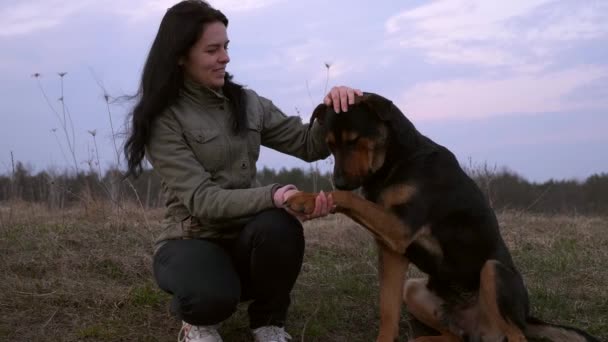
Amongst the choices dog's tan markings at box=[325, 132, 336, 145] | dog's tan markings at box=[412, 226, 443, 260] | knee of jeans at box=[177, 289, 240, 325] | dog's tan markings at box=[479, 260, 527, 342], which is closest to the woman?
knee of jeans at box=[177, 289, 240, 325]

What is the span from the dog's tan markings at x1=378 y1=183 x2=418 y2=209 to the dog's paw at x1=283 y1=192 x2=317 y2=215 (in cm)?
53

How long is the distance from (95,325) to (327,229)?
11.9 ft

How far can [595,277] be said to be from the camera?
235 inches

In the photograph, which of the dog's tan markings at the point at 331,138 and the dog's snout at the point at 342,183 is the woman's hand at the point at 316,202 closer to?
the dog's snout at the point at 342,183

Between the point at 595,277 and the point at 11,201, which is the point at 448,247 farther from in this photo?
the point at 11,201

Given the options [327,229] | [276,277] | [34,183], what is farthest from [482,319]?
[34,183]

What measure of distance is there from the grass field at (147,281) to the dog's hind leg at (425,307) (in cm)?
45

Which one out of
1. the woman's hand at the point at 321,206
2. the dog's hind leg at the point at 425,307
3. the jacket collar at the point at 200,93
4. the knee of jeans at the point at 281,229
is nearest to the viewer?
the woman's hand at the point at 321,206

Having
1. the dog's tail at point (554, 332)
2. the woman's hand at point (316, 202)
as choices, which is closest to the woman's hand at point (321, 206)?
the woman's hand at point (316, 202)

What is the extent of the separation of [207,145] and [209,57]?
0.52m

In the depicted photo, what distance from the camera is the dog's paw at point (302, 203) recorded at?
3.68m

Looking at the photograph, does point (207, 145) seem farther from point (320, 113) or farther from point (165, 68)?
point (320, 113)

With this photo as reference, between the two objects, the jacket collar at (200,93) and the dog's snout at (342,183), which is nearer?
the dog's snout at (342,183)

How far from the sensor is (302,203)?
12.1 feet
